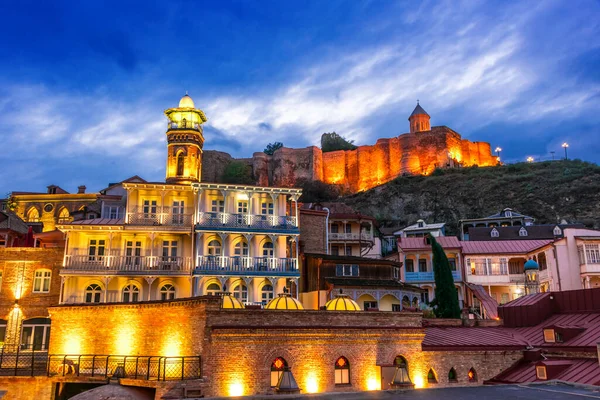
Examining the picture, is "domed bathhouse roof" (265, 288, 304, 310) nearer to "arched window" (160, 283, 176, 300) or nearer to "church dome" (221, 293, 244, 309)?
"church dome" (221, 293, 244, 309)

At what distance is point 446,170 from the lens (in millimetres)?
86750

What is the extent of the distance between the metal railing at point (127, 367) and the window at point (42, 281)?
9471mm

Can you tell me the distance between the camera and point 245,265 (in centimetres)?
3312

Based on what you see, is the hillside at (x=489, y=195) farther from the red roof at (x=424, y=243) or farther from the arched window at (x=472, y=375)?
the arched window at (x=472, y=375)

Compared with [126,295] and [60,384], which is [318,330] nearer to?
[60,384]

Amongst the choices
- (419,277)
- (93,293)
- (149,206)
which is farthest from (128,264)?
(419,277)

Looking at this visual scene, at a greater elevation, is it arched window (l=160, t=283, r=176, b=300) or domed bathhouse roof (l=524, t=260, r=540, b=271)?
domed bathhouse roof (l=524, t=260, r=540, b=271)

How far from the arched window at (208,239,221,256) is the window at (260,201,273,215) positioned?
11.8 ft

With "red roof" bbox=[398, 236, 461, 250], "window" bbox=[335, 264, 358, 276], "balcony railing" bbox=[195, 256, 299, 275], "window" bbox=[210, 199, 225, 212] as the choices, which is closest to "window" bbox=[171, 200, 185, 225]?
"window" bbox=[210, 199, 225, 212]

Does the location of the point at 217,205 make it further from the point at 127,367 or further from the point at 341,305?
the point at 127,367

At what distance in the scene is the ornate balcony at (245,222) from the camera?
33375 mm

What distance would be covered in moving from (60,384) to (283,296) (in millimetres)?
10115

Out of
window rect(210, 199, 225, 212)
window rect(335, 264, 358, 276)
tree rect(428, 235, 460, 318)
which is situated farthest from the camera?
window rect(335, 264, 358, 276)

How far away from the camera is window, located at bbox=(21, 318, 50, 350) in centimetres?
3039
